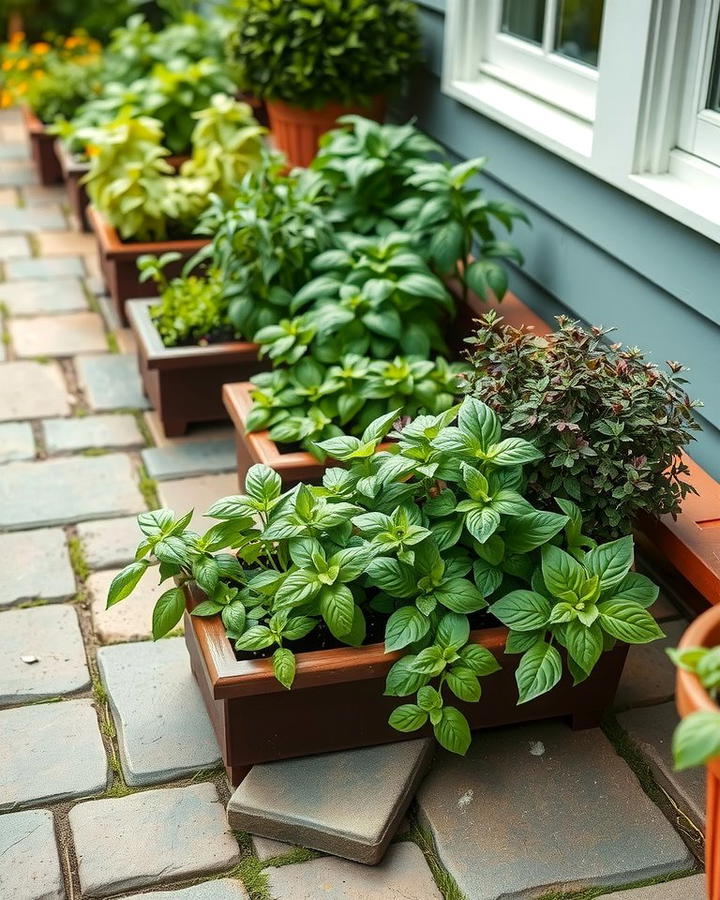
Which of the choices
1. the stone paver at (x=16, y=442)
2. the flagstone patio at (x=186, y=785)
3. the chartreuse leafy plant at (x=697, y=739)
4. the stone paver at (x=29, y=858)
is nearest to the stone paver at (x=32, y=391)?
the stone paver at (x=16, y=442)

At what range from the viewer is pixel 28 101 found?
611 cm

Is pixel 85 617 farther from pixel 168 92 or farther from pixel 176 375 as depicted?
pixel 168 92

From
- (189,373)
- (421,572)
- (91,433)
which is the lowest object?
(91,433)

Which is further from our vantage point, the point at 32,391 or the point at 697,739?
the point at 32,391

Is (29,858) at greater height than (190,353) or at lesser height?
lesser

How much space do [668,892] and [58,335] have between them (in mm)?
3105

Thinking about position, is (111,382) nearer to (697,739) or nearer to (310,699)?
(310,699)

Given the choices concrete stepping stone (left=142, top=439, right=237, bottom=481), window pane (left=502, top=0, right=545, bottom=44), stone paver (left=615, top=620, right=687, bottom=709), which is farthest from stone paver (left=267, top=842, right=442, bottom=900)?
window pane (left=502, top=0, right=545, bottom=44)

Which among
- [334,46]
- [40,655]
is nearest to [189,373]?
[40,655]

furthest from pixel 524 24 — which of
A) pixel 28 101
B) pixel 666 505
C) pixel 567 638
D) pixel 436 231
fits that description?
pixel 28 101

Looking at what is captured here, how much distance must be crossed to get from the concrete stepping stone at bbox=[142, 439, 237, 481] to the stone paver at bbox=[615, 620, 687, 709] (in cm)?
137

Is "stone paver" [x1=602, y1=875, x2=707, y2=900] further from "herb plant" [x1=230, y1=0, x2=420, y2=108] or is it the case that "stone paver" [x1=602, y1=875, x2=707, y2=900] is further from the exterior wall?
"herb plant" [x1=230, y1=0, x2=420, y2=108]

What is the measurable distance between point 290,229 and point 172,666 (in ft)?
4.38

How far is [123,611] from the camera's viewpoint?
112 inches
